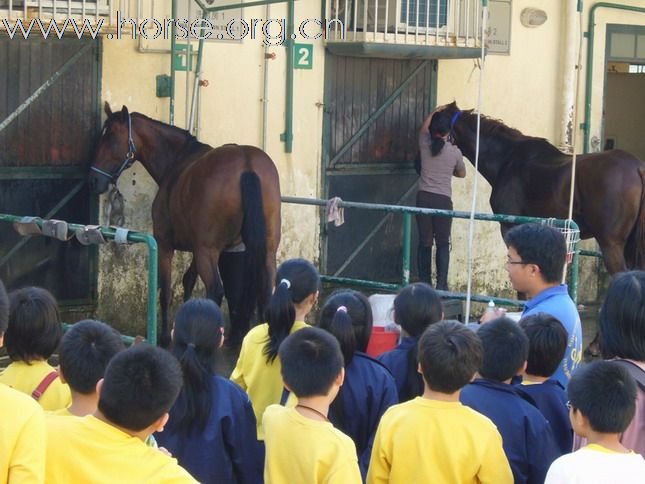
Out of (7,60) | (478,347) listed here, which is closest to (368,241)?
(7,60)

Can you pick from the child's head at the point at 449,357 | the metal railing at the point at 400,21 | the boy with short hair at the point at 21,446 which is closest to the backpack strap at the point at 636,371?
the child's head at the point at 449,357

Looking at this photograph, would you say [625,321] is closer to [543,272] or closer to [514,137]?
[543,272]

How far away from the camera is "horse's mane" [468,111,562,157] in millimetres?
8758

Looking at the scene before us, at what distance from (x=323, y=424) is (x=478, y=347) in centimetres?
54

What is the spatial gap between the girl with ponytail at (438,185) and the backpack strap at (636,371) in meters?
5.63

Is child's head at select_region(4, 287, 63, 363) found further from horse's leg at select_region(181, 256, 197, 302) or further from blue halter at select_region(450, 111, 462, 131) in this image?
blue halter at select_region(450, 111, 462, 131)

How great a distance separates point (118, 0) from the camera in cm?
767

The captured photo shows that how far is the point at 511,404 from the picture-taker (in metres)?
3.39

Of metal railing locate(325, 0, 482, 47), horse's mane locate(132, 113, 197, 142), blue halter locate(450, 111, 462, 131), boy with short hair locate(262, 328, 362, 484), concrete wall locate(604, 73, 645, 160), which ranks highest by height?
metal railing locate(325, 0, 482, 47)

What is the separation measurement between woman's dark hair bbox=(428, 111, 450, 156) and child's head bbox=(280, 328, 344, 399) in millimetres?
5918

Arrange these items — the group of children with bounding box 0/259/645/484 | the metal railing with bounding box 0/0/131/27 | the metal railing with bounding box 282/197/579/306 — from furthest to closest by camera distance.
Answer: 1. the metal railing with bounding box 0/0/131/27
2. the metal railing with bounding box 282/197/579/306
3. the group of children with bounding box 0/259/645/484

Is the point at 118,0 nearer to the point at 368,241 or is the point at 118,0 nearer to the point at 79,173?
the point at 79,173

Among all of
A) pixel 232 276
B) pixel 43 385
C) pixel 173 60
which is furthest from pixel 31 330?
pixel 173 60

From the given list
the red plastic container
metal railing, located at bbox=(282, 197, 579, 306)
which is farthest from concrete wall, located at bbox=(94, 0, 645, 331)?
the red plastic container
